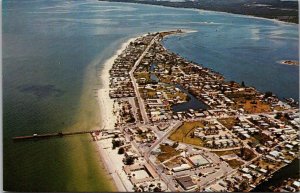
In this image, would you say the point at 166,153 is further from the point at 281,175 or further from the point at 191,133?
the point at 281,175

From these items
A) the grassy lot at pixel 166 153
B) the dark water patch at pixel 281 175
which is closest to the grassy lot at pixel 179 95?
the grassy lot at pixel 166 153

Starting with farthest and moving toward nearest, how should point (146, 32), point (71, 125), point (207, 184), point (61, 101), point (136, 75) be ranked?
point (146, 32), point (136, 75), point (61, 101), point (71, 125), point (207, 184)

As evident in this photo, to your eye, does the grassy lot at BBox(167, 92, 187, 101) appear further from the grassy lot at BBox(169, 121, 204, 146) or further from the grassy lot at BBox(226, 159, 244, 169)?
the grassy lot at BBox(226, 159, 244, 169)

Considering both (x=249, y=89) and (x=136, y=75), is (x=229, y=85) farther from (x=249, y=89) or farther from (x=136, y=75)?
(x=136, y=75)

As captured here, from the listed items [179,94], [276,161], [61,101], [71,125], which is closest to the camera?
[276,161]

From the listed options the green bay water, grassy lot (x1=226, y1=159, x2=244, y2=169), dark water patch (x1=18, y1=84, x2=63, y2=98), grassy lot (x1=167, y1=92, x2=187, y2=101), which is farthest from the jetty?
grassy lot (x1=167, y1=92, x2=187, y2=101)

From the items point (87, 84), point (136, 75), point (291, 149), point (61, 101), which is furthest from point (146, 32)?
point (291, 149)


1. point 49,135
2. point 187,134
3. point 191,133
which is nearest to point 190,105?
point 191,133

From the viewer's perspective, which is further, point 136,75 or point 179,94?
point 136,75
